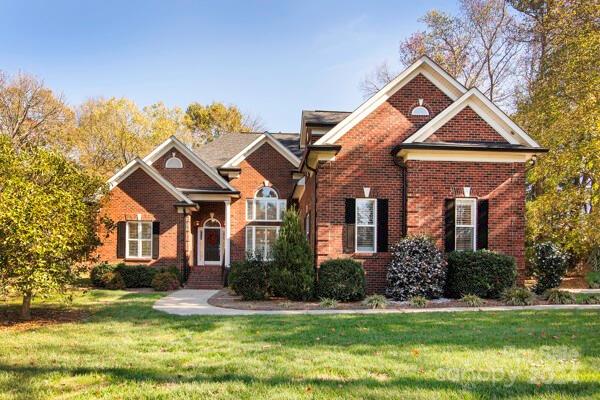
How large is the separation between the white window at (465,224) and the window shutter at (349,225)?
121 inches

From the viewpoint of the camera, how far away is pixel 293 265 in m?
13.4

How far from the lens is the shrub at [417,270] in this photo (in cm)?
1298

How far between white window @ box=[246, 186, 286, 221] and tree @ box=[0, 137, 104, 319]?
1183cm

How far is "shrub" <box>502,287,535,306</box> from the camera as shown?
1209 cm

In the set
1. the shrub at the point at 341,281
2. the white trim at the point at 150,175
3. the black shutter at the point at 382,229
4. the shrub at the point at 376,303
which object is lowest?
the shrub at the point at 376,303

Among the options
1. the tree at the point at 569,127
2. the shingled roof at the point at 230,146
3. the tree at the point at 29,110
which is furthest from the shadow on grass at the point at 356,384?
the tree at the point at 29,110

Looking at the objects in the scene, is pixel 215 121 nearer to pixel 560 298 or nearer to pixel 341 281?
pixel 341 281

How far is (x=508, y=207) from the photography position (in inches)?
562

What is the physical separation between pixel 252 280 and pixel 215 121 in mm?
38222

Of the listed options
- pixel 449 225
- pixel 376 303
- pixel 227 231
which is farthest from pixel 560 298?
pixel 227 231

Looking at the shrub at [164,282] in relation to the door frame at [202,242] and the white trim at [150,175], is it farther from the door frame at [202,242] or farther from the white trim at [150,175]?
the door frame at [202,242]

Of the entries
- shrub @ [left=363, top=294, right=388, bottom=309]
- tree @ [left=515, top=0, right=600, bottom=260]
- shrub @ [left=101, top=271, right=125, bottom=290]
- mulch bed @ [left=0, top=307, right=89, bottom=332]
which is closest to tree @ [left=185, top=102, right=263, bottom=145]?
shrub @ [left=101, top=271, right=125, bottom=290]

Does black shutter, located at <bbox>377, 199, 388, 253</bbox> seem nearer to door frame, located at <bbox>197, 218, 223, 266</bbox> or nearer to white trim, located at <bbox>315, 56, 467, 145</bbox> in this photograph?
white trim, located at <bbox>315, 56, 467, 145</bbox>

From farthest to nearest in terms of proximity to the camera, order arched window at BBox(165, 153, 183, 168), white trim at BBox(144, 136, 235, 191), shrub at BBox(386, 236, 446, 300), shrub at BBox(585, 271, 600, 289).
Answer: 1. arched window at BBox(165, 153, 183, 168)
2. white trim at BBox(144, 136, 235, 191)
3. shrub at BBox(585, 271, 600, 289)
4. shrub at BBox(386, 236, 446, 300)
